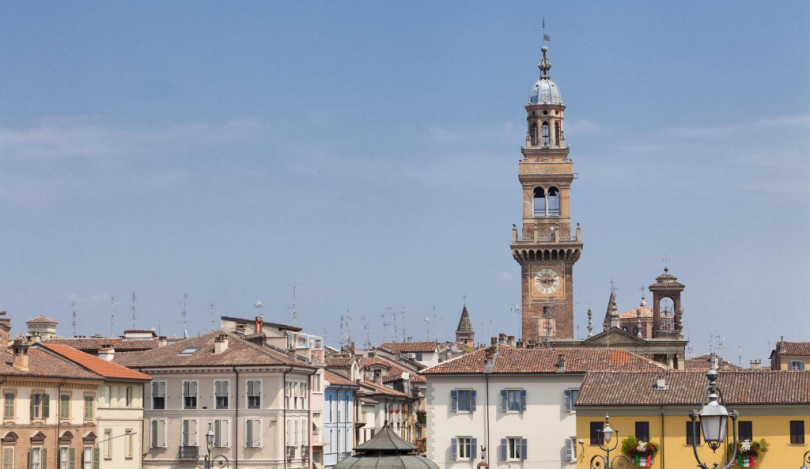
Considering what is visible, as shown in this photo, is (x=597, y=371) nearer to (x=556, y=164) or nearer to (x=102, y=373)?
(x=102, y=373)

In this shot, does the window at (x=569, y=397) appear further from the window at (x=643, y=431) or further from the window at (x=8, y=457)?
the window at (x=8, y=457)

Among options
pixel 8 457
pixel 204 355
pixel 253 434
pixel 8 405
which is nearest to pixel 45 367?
pixel 8 405

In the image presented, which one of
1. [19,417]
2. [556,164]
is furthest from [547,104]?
[19,417]

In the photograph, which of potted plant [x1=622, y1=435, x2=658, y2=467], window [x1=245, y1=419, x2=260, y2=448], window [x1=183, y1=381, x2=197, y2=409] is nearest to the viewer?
potted plant [x1=622, y1=435, x2=658, y2=467]

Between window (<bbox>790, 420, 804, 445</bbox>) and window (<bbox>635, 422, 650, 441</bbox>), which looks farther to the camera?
window (<bbox>635, 422, 650, 441</bbox>)

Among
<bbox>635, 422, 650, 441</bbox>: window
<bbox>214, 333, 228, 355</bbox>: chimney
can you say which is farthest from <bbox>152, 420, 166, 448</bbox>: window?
<bbox>635, 422, 650, 441</bbox>: window

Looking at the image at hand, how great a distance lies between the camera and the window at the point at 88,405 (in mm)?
73000

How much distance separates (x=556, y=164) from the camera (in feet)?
449

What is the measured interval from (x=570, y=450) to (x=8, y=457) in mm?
28117

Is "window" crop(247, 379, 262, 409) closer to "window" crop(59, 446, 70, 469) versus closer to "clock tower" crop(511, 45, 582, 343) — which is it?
"window" crop(59, 446, 70, 469)

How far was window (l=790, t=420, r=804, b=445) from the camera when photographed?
69.7 metres

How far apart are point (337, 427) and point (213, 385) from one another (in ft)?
43.4

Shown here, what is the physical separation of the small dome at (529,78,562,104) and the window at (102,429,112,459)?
7043cm

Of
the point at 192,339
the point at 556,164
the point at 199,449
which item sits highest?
the point at 556,164
